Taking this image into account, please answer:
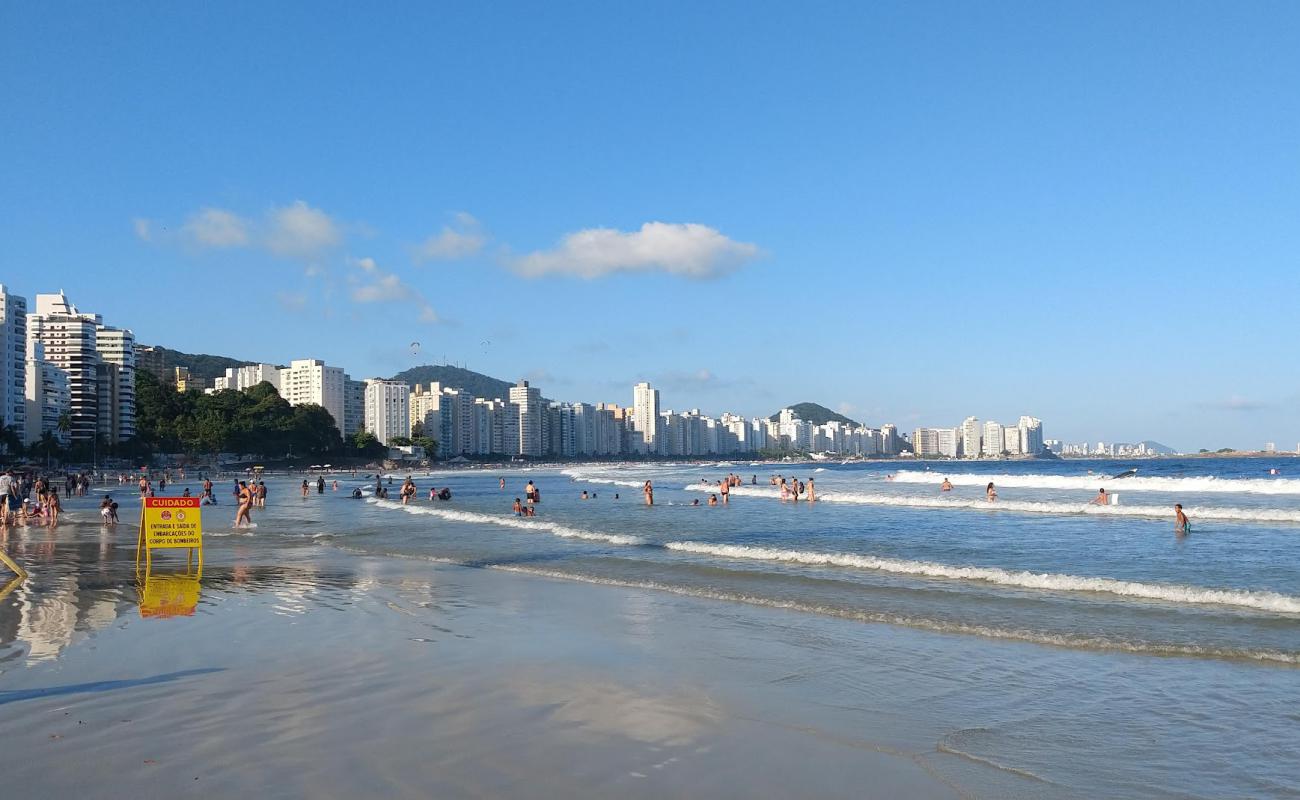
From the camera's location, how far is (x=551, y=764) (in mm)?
5590

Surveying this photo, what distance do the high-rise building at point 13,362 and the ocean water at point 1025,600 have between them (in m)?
115

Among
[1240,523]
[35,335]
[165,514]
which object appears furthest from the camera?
[35,335]

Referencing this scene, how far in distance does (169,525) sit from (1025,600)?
14199 millimetres

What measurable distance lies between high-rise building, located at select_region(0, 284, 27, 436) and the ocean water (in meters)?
115

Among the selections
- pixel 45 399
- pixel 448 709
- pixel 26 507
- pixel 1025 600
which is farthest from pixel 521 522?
pixel 45 399

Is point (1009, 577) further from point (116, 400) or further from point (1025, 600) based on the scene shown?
point (116, 400)

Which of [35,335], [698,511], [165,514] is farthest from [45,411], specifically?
[165,514]

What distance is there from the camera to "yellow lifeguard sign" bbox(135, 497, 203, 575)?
14.8 meters

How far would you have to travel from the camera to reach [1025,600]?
13.1 m

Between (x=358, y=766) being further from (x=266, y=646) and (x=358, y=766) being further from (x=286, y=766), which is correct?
(x=266, y=646)

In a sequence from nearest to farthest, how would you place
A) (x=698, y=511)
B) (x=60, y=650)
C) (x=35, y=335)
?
(x=60, y=650) < (x=698, y=511) < (x=35, y=335)

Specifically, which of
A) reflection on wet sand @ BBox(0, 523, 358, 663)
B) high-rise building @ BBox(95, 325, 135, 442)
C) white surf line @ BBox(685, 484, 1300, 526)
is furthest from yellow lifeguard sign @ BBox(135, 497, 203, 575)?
high-rise building @ BBox(95, 325, 135, 442)

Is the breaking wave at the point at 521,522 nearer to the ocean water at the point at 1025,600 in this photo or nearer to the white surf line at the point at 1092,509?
the ocean water at the point at 1025,600

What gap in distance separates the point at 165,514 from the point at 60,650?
704 centimetres
